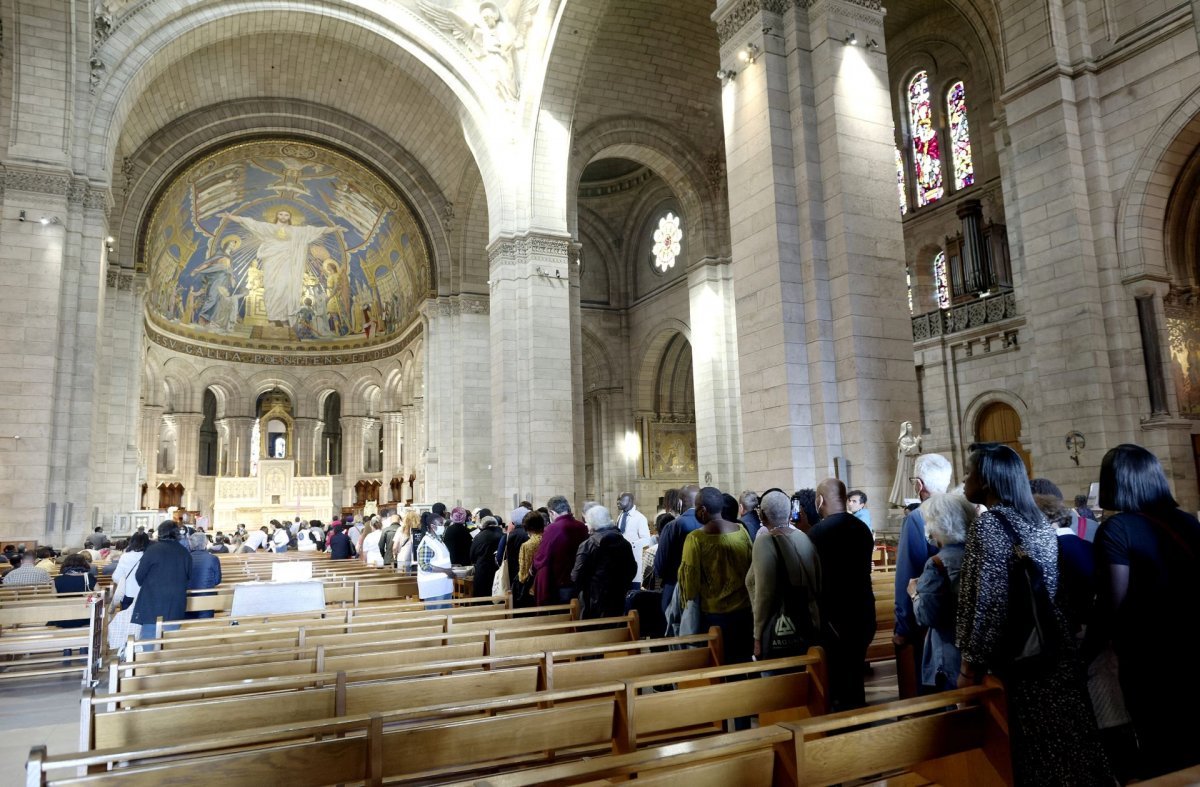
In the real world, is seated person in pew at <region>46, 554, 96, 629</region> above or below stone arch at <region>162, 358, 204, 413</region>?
below

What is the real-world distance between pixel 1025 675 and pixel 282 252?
29.1 m

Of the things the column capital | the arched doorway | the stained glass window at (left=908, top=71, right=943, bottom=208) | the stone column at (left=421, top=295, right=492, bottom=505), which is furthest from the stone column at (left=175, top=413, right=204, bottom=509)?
the arched doorway

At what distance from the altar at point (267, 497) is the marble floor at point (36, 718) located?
24.3 metres

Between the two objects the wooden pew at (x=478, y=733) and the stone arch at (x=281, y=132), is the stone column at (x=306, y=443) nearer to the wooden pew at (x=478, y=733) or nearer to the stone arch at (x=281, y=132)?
the stone arch at (x=281, y=132)

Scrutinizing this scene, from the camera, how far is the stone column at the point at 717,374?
792 inches

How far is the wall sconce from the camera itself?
38.0 ft

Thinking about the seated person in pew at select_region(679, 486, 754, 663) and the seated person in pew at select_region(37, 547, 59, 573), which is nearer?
the seated person in pew at select_region(679, 486, 754, 663)

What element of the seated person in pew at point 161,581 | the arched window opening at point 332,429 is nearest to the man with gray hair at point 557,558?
the seated person in pew at point 161,581

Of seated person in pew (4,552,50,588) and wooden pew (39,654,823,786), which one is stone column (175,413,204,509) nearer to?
seated person in pew (4,552,50,588)

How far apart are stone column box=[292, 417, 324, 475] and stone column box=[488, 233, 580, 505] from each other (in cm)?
1804

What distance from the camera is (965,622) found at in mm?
2662

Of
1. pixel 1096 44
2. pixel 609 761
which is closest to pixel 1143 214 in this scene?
pixel 1096 44

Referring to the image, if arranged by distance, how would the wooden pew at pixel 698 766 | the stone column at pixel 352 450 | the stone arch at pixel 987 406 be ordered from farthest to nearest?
1. the stone column at pixel 352 450
2. the stone arch at pixel 987 406
3. the wooden pew at pixel 698 766

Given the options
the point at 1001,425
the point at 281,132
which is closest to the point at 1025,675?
the point at 1001,425
